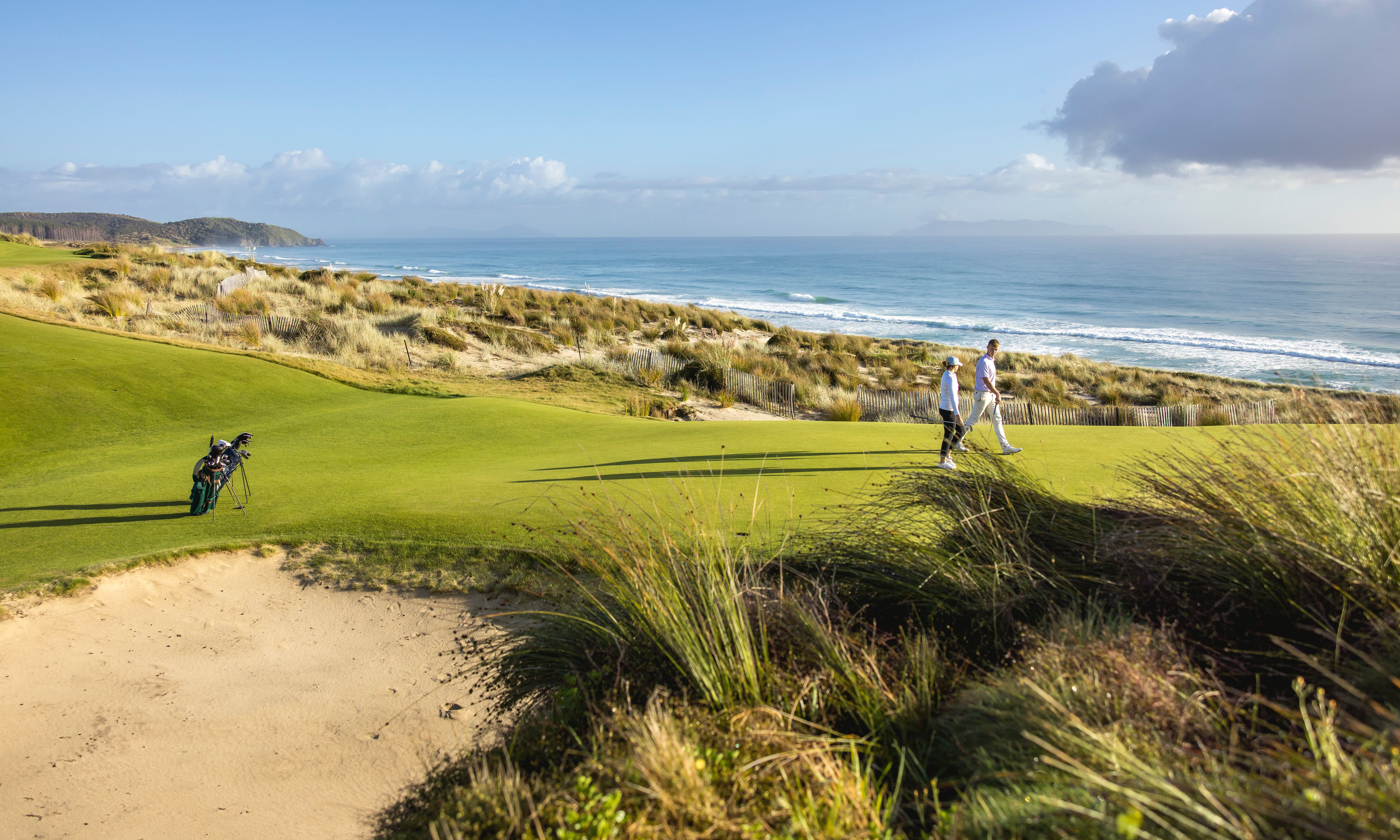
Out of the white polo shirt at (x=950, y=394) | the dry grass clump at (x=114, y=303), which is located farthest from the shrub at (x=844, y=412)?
the dry grass clump at (x=114, y=303)

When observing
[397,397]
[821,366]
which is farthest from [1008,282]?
[397,397]

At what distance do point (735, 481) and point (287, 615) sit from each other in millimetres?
4534

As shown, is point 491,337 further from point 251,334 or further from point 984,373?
point 984,373

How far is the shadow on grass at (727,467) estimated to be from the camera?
9172 millimetres

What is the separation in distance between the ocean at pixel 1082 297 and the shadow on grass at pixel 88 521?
10.1 meters

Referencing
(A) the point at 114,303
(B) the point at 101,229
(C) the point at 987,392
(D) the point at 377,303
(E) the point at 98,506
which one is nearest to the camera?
(E) the point at 98,506

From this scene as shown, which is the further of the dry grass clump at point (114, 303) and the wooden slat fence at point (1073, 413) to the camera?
the dry grass clump at point (114, 303)

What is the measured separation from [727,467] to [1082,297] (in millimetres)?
77074

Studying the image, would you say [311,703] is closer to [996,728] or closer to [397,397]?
[996,728]

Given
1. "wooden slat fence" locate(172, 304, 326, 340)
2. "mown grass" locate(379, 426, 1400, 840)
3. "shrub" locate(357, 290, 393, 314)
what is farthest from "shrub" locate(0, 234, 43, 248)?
"mown grass" locate(379, 426, 1400, 840)

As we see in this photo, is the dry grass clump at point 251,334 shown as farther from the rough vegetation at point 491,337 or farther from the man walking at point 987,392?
the man walking at point 987,392

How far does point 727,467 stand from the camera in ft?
31.2

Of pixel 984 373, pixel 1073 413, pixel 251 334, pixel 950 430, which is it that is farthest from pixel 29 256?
pixel 1073 413

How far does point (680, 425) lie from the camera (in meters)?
13.3
